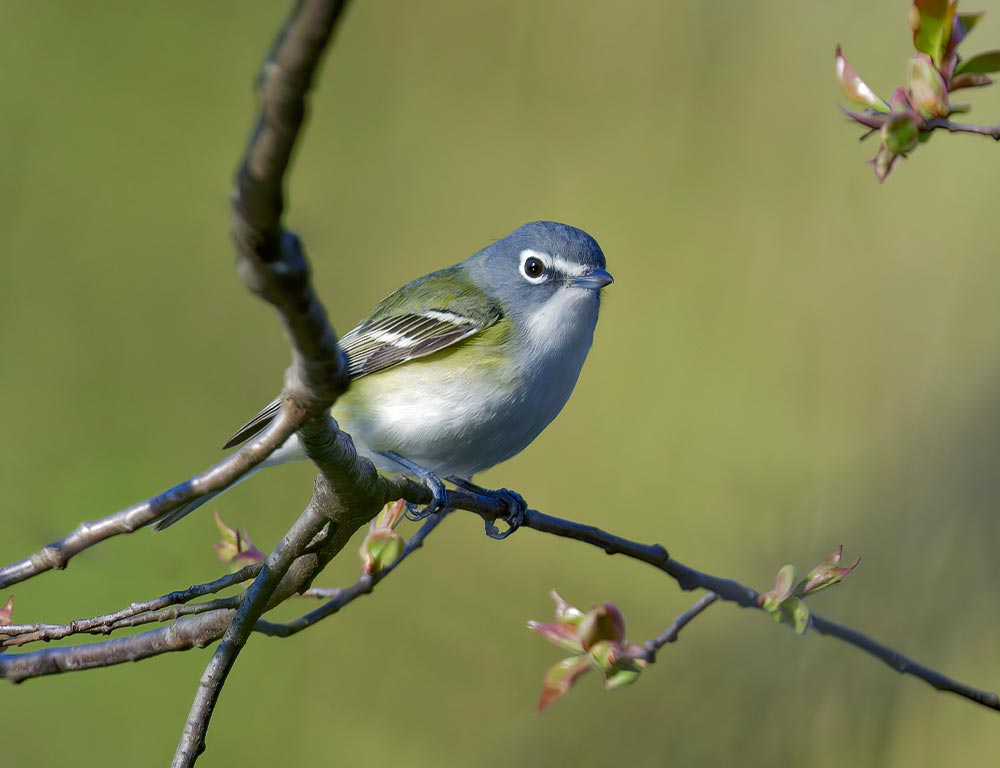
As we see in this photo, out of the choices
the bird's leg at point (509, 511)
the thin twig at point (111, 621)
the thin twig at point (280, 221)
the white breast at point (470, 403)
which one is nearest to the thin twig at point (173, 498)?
the thin twig at point (280, 221)

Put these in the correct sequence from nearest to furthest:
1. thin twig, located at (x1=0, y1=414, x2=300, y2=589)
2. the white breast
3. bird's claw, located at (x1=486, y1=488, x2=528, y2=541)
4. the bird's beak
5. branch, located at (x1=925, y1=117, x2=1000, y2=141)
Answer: thin twig, located at (x1=0, y1=414, x2=300, y2=589)
branch, located at (x1=925, y1=117, x2=1000, y2=141)
bird's claw, located at (x1=486, y1=488, x2=528, y2=541)
the white breast
the bird's beak

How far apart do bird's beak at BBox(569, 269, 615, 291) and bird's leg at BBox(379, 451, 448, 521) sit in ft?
2.48

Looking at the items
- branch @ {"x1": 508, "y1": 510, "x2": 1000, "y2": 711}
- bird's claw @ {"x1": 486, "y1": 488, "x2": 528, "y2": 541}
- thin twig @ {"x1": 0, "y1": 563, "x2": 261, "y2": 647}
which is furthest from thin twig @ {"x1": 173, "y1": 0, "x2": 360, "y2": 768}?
bird's claw @ {"x1": 486, "y1": 488, "x2": 528, "y2": 541}

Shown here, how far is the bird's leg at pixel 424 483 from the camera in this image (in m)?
2.31

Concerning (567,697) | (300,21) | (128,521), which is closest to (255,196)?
(300,21)

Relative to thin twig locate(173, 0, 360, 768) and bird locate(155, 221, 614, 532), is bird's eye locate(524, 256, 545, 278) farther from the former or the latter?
thin twig locate(173, 0, 360, 768)

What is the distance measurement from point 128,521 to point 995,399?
186 cm

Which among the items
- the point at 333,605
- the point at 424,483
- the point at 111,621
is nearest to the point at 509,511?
the point at 424,483

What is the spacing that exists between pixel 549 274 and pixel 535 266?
0.21 feet

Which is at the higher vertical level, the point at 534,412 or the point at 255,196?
the point at 255,196

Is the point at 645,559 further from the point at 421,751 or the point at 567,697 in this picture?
the point at 421,751

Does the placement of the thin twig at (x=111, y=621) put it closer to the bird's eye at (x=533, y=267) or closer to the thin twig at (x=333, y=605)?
the thin twig at (x=333, y=605)

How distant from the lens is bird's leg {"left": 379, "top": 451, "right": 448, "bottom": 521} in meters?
2.31

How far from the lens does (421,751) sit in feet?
10.8
